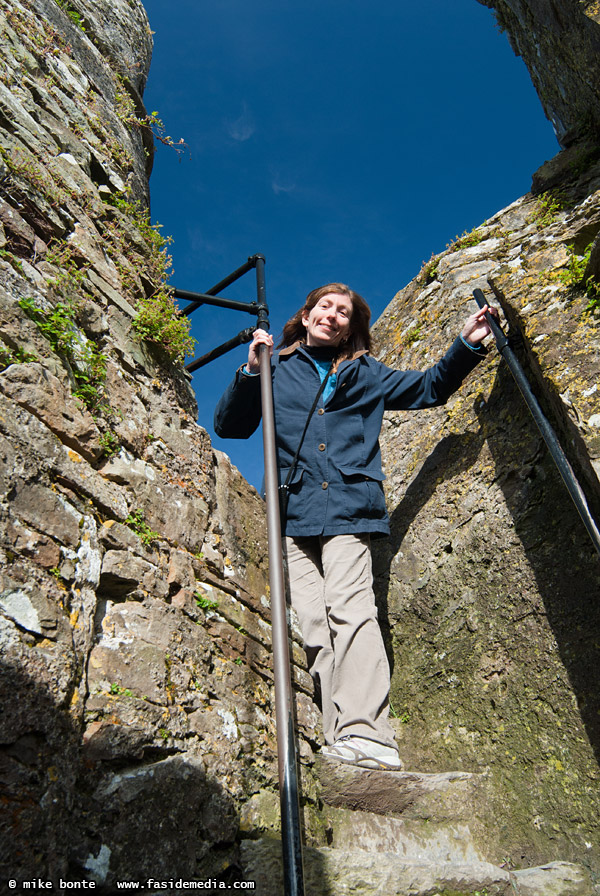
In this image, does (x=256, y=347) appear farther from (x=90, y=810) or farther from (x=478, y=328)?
(x=90, y=810)

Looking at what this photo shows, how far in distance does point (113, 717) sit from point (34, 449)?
113cm

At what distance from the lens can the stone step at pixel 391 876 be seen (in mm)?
2408

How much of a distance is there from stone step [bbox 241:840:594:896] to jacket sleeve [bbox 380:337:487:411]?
3003 mm

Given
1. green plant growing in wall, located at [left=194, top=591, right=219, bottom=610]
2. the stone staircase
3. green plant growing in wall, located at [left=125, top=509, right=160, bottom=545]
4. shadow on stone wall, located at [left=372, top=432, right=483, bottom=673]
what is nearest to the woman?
the stone staircase

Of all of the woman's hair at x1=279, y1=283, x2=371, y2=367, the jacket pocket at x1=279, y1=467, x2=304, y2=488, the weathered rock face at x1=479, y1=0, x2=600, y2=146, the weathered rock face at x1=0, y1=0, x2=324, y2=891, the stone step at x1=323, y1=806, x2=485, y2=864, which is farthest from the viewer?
the weathered rock face at x1=479, y1=0, x2=600, y2=146

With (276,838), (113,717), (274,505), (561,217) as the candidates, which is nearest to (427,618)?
(274,505)

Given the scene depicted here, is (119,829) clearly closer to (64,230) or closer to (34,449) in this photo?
(34,449)

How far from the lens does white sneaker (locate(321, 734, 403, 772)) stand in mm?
3137

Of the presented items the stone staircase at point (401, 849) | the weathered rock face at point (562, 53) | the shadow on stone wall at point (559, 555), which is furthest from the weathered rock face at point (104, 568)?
the weathered rock face at point (562, 53)

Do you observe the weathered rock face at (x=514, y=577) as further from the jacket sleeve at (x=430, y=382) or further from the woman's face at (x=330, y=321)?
the woman's face at (x=330, y=321)

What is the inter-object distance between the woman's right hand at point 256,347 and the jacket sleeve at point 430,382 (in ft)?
3.32

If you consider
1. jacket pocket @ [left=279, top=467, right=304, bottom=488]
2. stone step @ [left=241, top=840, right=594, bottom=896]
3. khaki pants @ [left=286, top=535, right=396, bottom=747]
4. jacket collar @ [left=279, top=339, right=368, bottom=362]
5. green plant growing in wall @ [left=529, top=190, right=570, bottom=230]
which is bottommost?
stone step @ [left=241, top=840, right=594, bottom=896]

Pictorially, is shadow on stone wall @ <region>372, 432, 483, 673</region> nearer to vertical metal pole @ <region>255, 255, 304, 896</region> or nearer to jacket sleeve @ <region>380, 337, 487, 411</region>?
jacket sleeve @ <region>380, 337, 487, 411</region>

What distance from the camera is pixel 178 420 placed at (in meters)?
3.90
